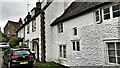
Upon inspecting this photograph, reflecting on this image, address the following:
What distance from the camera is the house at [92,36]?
337 inches

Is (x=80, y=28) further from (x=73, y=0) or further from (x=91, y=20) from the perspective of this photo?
(x=73, y=0)

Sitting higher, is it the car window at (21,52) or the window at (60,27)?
the window at (60,27)

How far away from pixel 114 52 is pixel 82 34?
3.35 m

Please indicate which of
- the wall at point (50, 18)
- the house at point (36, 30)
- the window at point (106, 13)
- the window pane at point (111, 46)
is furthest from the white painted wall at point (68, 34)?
the house at point (36, 30)

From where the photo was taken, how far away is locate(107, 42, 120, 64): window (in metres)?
8.26

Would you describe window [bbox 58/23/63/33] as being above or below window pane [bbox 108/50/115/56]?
above

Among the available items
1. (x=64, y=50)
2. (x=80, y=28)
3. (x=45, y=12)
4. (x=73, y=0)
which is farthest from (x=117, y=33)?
(x=45, y=12)

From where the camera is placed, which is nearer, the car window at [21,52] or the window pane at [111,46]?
the window pane at [111,46]

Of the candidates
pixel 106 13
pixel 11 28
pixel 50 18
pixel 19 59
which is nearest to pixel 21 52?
pixel 19 59

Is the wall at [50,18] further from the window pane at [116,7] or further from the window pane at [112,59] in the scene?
the window pane at [112,59]

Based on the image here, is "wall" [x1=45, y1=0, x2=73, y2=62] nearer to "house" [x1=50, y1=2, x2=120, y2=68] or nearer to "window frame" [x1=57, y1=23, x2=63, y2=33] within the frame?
"window frame" [x1=57, y1=23, x2=63, y2=33]

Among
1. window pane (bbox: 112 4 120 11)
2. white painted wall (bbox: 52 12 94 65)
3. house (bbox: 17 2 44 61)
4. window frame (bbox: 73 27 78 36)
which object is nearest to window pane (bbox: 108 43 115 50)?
window pane (bbox: 112 4 120 11)

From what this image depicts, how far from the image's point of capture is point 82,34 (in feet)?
37.3

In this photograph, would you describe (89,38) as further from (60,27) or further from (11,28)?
(11,28)
